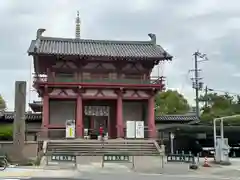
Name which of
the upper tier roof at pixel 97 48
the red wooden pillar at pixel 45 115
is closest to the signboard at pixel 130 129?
the upper tier roof at pixel 97 48

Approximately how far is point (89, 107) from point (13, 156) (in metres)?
14.9

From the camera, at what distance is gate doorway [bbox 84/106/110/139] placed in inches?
1468

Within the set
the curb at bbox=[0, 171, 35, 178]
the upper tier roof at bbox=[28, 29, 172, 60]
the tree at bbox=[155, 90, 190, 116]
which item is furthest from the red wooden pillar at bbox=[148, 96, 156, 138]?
the tree at bbox=[155, 90, 190, 116]

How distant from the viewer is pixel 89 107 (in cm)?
3728

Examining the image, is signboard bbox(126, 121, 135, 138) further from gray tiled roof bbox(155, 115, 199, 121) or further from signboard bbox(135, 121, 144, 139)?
gray tiled roof bbox(155, 115, 199, 121)

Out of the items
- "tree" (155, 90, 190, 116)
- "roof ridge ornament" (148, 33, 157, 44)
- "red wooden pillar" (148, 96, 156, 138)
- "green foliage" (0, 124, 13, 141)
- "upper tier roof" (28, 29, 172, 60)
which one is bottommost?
"green foliage" (0, 124, 13, 141)

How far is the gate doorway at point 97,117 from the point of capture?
37275 mm

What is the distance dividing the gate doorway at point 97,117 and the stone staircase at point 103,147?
5.19m

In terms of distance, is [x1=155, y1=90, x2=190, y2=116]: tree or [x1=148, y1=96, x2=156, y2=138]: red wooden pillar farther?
[x1=155, y1=90, x2=190, y2=116]: tree

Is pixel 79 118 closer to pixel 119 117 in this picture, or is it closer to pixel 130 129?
pixel 119 117

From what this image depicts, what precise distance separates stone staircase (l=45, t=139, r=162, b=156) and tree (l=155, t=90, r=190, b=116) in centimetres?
3096

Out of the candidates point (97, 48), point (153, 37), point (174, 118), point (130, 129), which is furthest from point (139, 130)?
→ point (153, 37)

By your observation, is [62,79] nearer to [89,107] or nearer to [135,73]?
[89,107]

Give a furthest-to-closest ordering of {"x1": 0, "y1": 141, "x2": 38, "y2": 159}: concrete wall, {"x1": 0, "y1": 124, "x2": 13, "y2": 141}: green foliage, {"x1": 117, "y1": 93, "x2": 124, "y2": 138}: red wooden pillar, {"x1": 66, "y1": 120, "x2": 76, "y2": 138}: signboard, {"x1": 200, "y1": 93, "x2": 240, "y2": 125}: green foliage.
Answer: {"x1": 200, "y1": 93, "x2": 240, "y2": 125}: green foliage, {"x1": 117, "y1": 93, "x2": 124, "y2": 138}: red wooden pillar, {"x1": 66, "y1": 120, "x2": 76, "y2": 138}: signboard, {"x1": 0, "y1": 124, "x2": 13, "y2": 141}: green foliage, {"x1": 0, "y1": 141, "x2": 38, "y2": 159}: concrete wall
